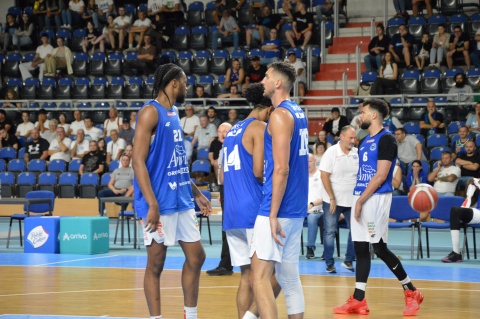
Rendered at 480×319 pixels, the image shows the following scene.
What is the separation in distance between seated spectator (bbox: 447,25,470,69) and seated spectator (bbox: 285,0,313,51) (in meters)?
Answer: 4.26

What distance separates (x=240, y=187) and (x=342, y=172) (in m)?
5.87

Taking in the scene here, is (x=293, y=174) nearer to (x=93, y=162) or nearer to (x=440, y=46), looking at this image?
(x=93, y=162)

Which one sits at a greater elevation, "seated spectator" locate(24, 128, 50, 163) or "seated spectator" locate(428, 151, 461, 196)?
"seated spectator" locate(24, 128, 50, 163)

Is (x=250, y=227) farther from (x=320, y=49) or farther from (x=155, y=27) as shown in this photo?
(x=155, y=27)

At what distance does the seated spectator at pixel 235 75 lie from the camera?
22.6 m

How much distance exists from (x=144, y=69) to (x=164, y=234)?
1877 cm

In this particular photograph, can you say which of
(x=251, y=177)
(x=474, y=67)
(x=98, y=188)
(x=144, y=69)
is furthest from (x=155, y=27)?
(x=251, y=177)

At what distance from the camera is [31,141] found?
22.8 metres

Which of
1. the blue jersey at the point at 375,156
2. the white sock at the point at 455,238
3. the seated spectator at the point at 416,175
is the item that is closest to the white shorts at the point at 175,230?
the blue jersey at the point at 375,156

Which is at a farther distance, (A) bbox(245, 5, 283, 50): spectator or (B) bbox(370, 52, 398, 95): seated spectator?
(A) bbox(245, 5, 283, 50): spectator

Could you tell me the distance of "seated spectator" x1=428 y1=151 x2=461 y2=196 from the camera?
1712 cm

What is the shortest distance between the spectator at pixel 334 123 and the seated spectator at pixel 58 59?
9617 millimetres

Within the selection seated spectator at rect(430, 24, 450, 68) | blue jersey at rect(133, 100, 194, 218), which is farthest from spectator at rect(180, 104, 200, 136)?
blue jersey at rect(133, 100, 194, 218)

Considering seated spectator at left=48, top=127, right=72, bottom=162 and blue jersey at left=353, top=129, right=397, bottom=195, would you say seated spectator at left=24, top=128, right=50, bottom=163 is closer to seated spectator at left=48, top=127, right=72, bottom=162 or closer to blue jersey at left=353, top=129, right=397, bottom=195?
seated spectator at left=48, top=127, right=72, bottom=162
